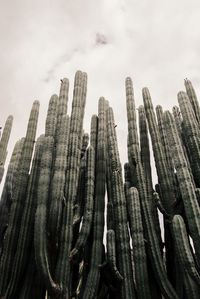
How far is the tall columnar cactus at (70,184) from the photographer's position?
275 inches

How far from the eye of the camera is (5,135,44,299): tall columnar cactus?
23.8 ft

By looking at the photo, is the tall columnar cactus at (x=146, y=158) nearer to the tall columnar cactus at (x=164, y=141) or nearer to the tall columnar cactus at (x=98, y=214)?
the tall columnar cactus at (x=164, y=141)

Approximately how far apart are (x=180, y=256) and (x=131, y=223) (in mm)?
1746

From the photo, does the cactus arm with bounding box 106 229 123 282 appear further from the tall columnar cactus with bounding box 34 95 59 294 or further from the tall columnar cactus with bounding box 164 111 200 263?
the tall columnar cactus with bounding box 164 111 200 263

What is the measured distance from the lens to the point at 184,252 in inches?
263

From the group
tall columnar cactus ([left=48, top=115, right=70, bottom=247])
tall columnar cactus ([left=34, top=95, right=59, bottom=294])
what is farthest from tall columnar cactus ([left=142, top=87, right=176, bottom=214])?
tall columnar cactus ([left=34, top=95, right=59, bottom=294])

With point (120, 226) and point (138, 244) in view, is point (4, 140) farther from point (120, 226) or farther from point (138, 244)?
point (138, 244)

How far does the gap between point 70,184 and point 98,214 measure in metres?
1.16

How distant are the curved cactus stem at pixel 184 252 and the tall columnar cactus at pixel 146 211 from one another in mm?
921

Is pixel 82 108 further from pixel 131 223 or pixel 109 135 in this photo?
pixel 131 223

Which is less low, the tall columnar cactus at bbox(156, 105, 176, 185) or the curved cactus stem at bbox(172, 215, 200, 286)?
the tall columnar cactus at bbox(156, 105, 176, 185)

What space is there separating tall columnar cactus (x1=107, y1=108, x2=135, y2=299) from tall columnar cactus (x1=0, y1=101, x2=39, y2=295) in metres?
2.39

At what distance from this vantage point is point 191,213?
23.5 feet

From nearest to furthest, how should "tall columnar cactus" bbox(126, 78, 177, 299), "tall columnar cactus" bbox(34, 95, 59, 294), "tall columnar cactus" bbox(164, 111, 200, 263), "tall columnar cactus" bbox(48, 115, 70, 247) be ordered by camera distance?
"tall columnar cactus" bbox(34, 95, 59, 294)
"tall columnar cactus" bbox(164, 111, 200, 263)
"tall columnar cactus" bbox(48, 115, 70, 247)
"tall columnar cactus" bbox(126, 78, 177, 299)
